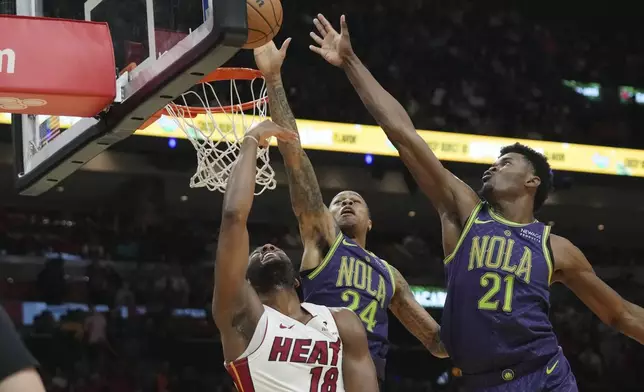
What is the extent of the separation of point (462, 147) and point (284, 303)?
8.95 meters

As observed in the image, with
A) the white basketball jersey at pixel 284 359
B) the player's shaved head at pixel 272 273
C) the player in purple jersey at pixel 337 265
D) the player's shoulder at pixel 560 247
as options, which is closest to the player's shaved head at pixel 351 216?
the player in purple jersey at pixel 337 265

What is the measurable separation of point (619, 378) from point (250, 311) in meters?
10.7

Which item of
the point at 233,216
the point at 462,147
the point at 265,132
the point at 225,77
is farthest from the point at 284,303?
the point at 462,147

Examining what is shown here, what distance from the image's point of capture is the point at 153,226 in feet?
40.1

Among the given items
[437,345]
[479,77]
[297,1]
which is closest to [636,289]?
[479,77]

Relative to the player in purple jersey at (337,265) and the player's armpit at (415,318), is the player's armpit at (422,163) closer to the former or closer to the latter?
the player in purple jersey at (337,265)

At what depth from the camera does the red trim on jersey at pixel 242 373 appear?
3512 millimetres

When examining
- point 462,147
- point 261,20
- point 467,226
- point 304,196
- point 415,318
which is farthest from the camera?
point 462,147

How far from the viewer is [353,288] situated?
16.2ft

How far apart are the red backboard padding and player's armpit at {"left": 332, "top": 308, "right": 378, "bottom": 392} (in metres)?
1.50

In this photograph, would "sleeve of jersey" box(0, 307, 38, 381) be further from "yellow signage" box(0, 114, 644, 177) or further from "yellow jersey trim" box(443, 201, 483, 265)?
"yellow signage" box(0, 114, 644, 177)

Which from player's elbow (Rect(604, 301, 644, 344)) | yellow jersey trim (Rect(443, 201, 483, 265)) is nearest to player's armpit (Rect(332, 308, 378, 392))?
yellow jersey trim (Rect(443, 201, 483, 265))

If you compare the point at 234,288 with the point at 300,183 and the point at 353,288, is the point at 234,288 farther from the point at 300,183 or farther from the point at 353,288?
the point at 300,183

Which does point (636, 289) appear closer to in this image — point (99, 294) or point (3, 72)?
point (99, 294)
